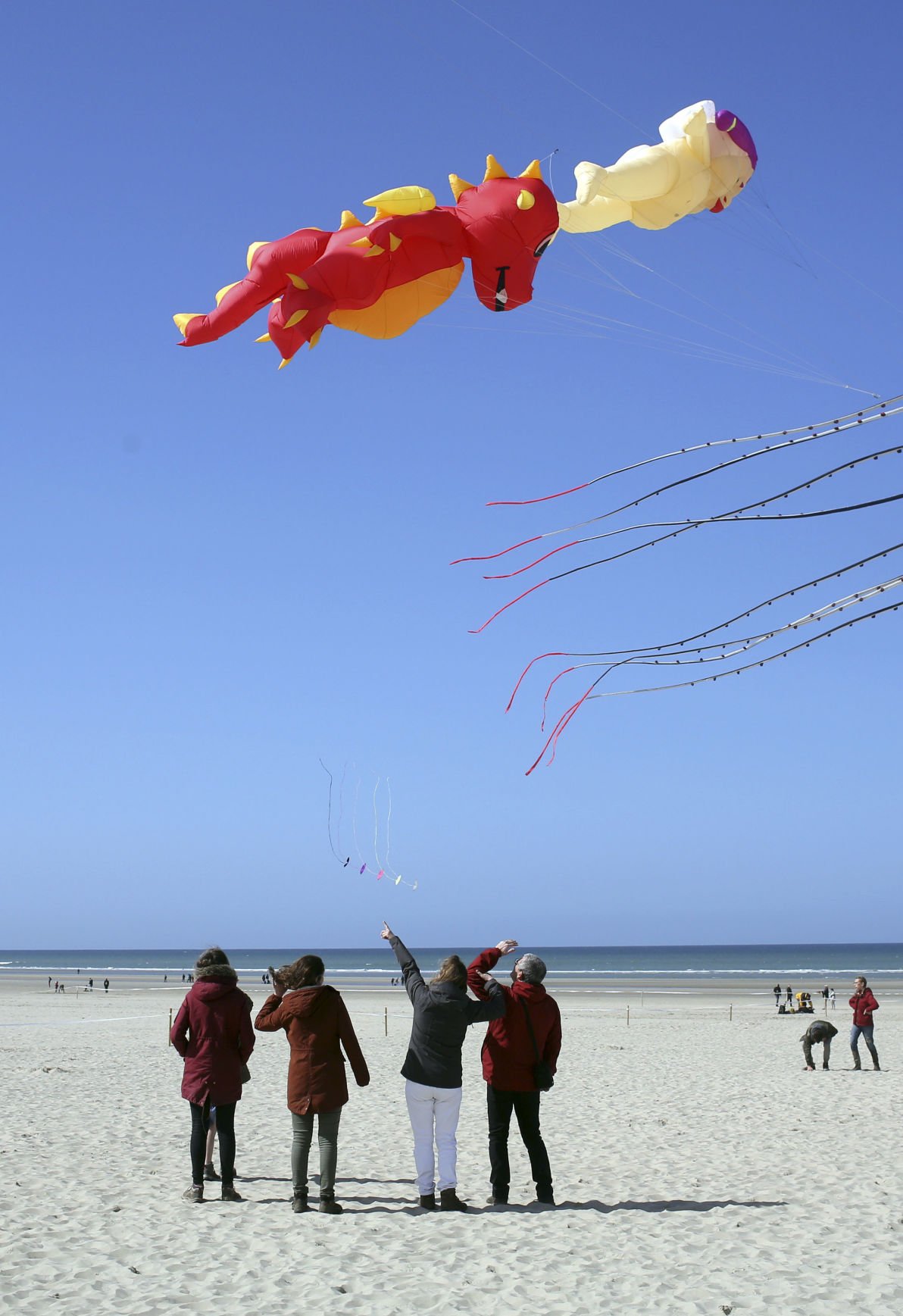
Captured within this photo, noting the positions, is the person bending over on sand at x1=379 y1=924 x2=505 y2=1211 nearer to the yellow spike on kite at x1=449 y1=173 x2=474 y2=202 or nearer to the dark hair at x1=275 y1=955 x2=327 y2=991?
the dark hair at x1=275 y1=955 x2=327 y2=991

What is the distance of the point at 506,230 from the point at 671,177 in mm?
1310

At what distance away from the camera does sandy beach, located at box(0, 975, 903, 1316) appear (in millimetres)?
4637

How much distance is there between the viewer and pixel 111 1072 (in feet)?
44.1

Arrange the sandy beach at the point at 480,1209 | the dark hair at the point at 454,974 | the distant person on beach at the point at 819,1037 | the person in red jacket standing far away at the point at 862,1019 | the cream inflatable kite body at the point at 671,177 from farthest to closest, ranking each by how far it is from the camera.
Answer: the distant person on beach at the point at 819,1037 → the person in red jacket standing far away at the point at 862,1019 → the cream inflatable kite body at the point at 671,177 → the dark hair at the point at 454,974 → the sandy beach at the point at 480,1209

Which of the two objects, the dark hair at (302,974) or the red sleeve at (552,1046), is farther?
the red sleeve at (552,1046)

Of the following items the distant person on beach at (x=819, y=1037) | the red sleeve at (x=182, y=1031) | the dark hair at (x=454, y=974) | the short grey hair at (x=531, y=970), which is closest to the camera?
the dark hair at (x=454, y=974)

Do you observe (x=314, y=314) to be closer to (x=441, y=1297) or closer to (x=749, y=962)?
(x=441, y=1297)

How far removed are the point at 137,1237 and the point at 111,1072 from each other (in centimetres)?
859

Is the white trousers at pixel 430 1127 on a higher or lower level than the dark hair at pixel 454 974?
lower

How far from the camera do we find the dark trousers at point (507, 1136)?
6176mm

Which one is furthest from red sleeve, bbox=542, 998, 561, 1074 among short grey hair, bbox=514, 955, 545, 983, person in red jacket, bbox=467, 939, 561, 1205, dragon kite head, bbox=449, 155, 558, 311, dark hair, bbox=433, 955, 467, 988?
dragon kite head, bbox=449, 155, 558, 311

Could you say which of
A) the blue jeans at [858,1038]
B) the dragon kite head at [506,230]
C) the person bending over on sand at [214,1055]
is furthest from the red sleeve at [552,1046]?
the blue jeans at [858,1038]

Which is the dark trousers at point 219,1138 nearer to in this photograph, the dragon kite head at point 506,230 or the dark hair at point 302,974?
the dark hair at point 302,974

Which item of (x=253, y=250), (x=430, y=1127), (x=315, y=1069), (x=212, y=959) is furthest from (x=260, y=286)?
(x=430, y=1127)
